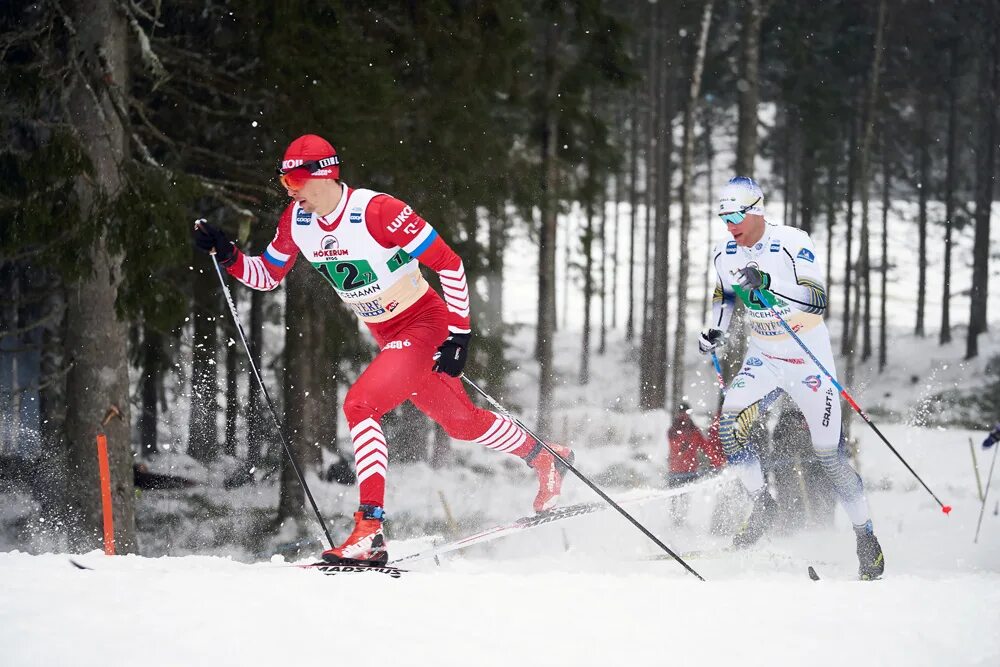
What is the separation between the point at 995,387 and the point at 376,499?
21834 mm

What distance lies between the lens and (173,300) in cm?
783

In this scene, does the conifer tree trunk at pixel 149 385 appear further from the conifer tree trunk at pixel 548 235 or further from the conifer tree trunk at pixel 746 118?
the conifer tree trunk at pixel 746 118

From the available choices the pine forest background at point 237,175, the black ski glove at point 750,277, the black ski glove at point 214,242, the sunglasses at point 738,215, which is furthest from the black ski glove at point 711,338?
the pine forest background at point 237,175

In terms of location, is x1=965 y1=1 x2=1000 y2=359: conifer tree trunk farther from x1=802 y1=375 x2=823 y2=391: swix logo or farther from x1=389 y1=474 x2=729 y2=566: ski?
x1=389 y1=474 x2=729 y2=566: ski

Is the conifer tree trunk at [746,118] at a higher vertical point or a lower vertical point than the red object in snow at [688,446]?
higher

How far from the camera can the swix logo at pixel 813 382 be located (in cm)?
703

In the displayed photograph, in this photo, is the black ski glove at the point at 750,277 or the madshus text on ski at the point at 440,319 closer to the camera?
the madshus text on ski at the point at 440,319

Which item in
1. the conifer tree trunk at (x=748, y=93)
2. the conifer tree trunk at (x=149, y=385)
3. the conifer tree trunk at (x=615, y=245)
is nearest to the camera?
the conifer tree trunk at (x=149, y=385)

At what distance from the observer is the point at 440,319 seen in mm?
5684

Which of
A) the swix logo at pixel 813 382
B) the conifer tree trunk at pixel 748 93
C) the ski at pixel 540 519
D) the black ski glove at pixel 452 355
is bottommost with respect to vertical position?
the ski at pixel 540 519

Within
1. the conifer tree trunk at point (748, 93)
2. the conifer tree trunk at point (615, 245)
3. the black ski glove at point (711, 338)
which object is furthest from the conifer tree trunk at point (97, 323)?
the conifer tree trunk at point (615, 245)

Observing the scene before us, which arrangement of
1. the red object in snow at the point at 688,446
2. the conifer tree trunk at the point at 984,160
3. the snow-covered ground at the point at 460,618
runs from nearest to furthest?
1. the snow-covered ground at the point at 460,618
2. the red object in snow at the point at 688,446
3. the conifer tree trunk at the point at 984,160

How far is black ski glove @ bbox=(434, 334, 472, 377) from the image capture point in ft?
16.9

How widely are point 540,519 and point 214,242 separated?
281 cm
